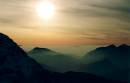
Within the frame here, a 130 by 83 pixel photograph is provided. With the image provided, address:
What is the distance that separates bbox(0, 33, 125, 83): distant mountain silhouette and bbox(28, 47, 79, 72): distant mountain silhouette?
30 centimetres

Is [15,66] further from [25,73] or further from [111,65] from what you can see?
[111,65]

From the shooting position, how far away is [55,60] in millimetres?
14266

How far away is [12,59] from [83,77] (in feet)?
16.4

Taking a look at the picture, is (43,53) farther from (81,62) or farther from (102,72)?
(102,72)

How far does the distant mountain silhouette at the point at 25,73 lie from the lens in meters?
14.5

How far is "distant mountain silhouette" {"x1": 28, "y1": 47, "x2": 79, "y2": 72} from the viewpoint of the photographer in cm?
1334

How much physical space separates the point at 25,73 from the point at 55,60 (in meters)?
2.31

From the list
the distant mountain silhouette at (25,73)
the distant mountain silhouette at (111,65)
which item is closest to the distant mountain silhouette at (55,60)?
the distant mountain silhouette at (25,73)

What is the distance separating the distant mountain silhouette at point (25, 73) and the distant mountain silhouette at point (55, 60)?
11.6 inches

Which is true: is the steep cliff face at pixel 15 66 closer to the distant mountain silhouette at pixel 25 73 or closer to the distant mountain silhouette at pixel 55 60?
the distant mountain silhouette at pixel 25 73

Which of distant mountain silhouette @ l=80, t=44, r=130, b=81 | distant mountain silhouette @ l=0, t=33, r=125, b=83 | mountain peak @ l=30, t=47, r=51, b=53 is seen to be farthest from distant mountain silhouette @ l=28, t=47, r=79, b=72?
distant mountain silhouette @ l=80, t=44, r=130, b=81

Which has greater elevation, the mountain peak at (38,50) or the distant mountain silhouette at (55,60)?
the mountain peak at (38,50)

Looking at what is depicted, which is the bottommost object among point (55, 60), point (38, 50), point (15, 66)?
point (15, 66)

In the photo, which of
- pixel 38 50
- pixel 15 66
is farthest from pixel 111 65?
pixel 15 66
